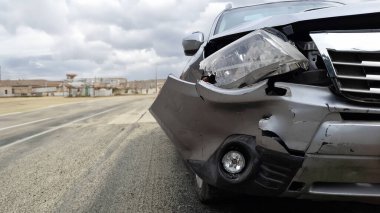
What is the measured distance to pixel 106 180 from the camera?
4449 millimetres

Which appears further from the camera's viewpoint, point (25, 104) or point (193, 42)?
point (25, 104)

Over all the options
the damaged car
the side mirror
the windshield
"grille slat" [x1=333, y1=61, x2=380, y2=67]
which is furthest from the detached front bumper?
the windshield

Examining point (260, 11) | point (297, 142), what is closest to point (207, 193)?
point (297, 142)

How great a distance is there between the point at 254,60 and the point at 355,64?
1.86 feet

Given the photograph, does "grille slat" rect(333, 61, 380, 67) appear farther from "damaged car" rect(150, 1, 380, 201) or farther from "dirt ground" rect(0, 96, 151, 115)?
"dirt ground" rect(0, 96, 151, 115)

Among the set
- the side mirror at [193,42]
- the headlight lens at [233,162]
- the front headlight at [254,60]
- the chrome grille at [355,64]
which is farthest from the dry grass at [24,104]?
the chrome grille at [355,64]

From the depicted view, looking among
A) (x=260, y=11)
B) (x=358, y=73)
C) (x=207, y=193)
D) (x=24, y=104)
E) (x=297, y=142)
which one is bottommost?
(x=24, y=104)

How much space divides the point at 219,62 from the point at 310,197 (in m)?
1.02

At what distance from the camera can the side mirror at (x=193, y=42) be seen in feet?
13.0

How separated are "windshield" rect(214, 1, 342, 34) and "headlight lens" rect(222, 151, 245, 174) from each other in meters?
2.33

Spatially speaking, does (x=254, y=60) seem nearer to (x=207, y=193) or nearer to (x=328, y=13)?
(x=328, y=13)

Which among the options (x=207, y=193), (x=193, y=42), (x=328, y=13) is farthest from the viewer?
(x=193, y=42)

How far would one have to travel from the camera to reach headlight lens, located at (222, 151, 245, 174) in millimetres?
2545

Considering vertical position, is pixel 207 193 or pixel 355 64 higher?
pixel 355 64
